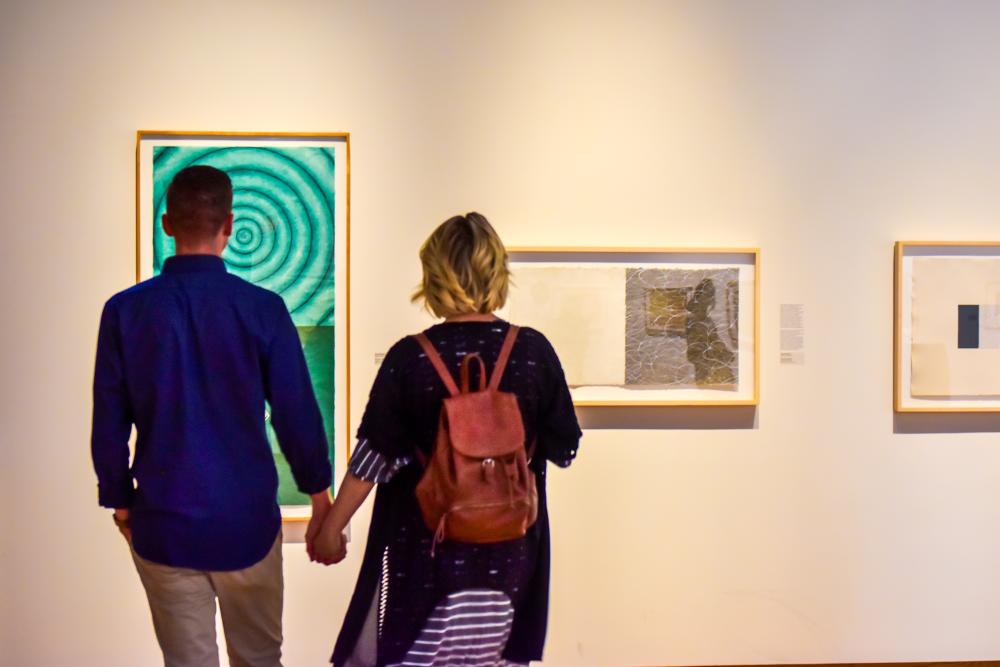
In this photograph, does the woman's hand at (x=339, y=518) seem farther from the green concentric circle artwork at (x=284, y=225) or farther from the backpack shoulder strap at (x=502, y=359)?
the green concentric circle artwork at (x=284, y=225)

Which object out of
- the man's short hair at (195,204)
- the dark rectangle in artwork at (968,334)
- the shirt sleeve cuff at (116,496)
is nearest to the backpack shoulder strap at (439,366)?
the man's short hair at (195,204)

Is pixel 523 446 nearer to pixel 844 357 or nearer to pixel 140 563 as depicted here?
pixel 140 563

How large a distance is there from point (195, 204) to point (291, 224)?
0.95 meters

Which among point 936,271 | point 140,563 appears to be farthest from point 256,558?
point 936,271

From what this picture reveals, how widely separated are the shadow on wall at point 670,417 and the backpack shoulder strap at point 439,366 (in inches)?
54.6

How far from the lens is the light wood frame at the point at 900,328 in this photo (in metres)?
3.21

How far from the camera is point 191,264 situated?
6.83 ft

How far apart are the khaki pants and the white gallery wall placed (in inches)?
37.6

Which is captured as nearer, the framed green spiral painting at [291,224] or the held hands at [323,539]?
the held hands at [323,539]

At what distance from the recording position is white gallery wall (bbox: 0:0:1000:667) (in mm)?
3053

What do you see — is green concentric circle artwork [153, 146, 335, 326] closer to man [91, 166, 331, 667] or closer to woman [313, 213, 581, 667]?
man [91, 166, 331, 667]

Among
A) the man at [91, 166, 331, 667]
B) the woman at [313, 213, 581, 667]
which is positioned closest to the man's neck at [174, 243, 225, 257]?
the man at [91, 166, 331, 667]

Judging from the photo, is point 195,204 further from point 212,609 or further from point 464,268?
point 212,609

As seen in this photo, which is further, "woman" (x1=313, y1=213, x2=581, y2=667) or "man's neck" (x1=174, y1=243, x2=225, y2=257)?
"man's neck" (x1=174, y1=243, x2=225, y2=257)
